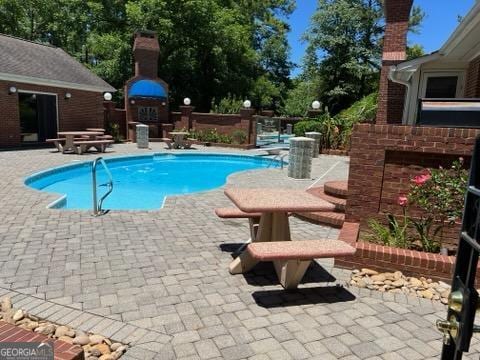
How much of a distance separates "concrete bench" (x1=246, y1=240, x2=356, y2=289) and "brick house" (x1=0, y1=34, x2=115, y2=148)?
16.4m

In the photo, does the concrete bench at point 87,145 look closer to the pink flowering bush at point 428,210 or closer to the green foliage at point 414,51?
Answer: the pink flowering bush at point 428,210

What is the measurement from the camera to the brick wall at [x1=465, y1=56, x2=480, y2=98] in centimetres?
890

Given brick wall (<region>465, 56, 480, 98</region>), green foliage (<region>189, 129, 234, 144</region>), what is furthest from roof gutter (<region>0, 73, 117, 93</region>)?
brick wall (<region>465, 56, 480, 98</region>)

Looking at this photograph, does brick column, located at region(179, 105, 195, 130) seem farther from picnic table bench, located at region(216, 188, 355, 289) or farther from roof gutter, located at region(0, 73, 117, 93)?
picnic table bench, located at region(216, 188, 355, 289)

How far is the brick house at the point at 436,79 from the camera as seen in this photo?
4465 mm

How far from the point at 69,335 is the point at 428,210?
169 inches

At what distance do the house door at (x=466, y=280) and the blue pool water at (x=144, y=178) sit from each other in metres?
7.87

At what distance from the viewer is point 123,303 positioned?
357 centimetres

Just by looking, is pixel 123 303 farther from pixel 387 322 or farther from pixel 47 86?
pixel 47 86

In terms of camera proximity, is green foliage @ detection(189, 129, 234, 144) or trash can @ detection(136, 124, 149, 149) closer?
trash can @ detection(136, 124, 149, 149)

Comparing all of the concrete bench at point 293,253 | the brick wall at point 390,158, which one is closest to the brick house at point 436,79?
the brick wall at point 390,158

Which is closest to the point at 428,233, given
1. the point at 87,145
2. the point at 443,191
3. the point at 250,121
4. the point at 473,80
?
the point at 443,191

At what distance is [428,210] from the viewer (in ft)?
15.2

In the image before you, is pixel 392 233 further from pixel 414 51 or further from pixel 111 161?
pixel 414 51
